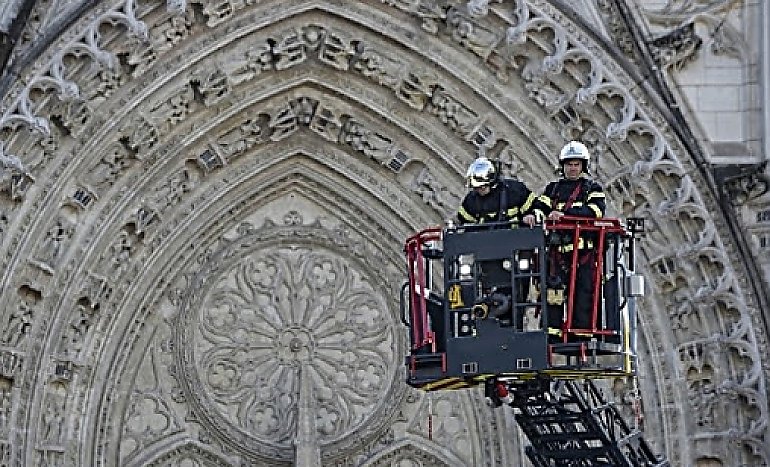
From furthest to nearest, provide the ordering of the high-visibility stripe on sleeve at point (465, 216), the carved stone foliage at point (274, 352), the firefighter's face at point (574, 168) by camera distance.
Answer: the carved stone foliage at point (274, 352) → the firefighter's face at point (574, 168) → the high-visibility stripe on sleeve at point (465, 216)

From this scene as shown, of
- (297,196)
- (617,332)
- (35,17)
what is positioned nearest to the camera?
(617,332)

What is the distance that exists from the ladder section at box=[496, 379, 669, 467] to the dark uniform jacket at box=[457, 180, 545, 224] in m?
1.04

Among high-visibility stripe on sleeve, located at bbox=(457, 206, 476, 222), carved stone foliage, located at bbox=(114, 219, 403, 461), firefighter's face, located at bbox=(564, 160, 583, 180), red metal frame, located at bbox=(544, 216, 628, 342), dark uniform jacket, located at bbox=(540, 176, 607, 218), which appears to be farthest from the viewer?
carved stone foliage, located at bbox=(114, 219, 403, 461)

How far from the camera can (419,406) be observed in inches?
791

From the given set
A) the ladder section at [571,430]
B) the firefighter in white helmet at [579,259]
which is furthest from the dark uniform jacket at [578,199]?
the ladder section at [571,430]

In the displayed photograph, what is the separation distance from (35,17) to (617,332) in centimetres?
590

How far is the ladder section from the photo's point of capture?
53.3 feet

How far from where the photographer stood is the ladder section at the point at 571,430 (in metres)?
16.2

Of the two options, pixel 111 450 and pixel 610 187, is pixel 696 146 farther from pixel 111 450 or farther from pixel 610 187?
pixel 111 450

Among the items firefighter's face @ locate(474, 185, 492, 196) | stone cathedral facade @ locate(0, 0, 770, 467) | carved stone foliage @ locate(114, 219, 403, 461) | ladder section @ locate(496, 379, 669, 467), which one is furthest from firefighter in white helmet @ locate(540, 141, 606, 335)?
carved stone foliage @ locate(114, 219, 403, 461)

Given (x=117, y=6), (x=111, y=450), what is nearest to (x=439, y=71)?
(x=117, y=6)

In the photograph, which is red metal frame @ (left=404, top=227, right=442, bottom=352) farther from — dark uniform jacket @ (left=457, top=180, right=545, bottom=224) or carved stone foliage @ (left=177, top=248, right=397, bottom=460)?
carved stone foliage @ (left=177, top=248, right=397, bottom=460)

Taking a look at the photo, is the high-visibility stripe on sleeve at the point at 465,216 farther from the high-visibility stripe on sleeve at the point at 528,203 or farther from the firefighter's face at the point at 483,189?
the high-visibility stripe on sleeve at the point at 528,203

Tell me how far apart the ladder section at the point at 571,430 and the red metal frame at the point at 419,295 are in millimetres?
556
